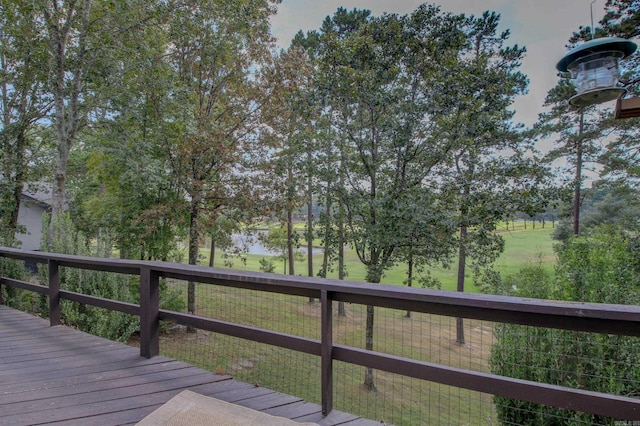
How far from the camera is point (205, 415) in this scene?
182cm

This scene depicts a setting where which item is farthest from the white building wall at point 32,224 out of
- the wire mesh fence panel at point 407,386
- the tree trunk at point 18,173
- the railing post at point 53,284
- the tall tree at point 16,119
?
the railing post at point 53,284

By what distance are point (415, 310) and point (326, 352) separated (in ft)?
1.82

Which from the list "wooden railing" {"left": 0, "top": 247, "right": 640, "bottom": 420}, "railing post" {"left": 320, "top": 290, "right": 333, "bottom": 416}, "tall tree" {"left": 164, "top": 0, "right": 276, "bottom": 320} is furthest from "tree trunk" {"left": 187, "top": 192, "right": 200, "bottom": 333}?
"railing post" {"left": 320, "top": 290, "right": 333, "bottom": 416}

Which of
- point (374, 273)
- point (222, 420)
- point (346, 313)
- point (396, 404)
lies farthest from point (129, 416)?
point (346, 313)

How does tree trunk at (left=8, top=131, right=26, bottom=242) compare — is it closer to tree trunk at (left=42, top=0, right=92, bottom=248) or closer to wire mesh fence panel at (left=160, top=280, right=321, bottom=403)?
tree trunk at (left=42, top=0, right=92, bottom=248)

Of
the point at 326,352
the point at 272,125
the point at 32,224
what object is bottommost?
the point at 32,224

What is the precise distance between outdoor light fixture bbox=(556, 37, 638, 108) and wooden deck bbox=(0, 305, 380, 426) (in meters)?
2.06

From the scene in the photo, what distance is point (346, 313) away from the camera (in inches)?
418

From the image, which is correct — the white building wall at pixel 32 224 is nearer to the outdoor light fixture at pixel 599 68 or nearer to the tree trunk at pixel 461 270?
the tree trunk at pixel 461 270

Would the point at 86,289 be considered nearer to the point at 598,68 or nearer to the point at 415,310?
the point at 415,310

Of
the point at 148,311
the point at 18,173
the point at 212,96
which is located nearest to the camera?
the point at 148,311

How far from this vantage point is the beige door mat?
175cm

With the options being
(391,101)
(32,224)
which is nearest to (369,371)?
(391,101)

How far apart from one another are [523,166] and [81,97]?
377 inches
